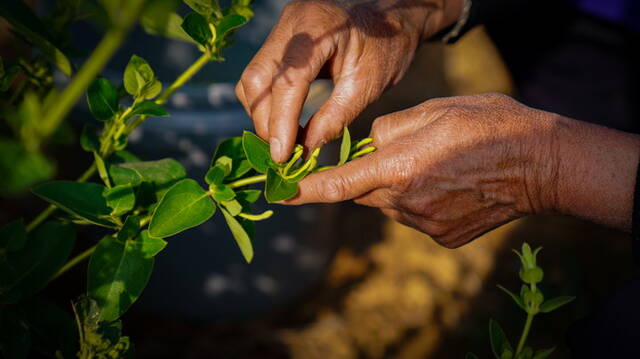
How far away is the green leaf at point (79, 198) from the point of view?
1.54ft

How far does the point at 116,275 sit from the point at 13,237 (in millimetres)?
96

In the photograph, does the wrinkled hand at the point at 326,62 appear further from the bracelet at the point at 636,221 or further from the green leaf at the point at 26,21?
the bracelet at the point at 636,221

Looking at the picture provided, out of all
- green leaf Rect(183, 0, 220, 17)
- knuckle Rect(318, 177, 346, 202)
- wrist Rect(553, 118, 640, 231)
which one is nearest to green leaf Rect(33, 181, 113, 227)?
green leaf Rect(183, 0, 220, 17)

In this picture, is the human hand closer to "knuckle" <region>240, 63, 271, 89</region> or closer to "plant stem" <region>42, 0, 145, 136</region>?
"knuckle" <region>240, 63, 271, 89</region>

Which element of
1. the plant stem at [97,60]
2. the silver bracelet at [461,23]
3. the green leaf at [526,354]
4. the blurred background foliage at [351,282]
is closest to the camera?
the plant stem at [97,60]

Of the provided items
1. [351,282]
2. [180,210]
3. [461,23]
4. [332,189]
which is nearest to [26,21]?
[180,210]

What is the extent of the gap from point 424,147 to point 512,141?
13 cm

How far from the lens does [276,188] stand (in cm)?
61

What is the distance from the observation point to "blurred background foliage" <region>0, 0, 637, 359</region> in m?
1.43

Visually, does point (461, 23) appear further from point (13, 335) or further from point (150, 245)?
point (13, 335)

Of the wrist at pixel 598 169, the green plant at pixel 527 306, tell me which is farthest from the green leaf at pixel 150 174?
the wrist at pixel 598 169

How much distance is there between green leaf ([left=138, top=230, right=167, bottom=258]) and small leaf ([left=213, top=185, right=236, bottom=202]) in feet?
0.22

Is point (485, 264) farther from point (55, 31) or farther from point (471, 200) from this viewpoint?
point (55, 31)

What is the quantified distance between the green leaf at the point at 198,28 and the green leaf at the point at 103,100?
0.34 feet
